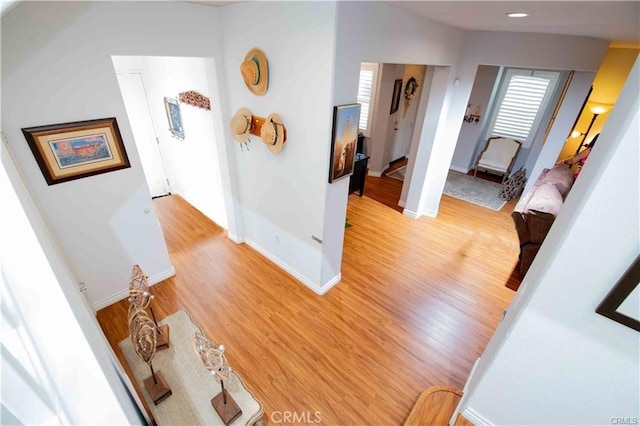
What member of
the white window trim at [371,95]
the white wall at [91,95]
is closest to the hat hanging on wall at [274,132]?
the white wall at [91,95]

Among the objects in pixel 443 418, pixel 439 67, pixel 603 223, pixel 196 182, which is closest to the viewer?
pixel 603 223

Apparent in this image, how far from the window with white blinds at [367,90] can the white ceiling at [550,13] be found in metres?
2.94

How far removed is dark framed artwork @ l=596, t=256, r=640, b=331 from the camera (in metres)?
1.04

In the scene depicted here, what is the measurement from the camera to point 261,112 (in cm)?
289

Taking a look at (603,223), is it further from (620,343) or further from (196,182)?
(196,182)

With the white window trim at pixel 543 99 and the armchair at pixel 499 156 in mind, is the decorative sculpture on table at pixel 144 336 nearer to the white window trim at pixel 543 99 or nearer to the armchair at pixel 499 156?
the armchair at pixel 499 156

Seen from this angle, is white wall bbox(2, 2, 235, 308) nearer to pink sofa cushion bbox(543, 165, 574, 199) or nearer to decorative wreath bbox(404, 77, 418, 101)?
pink sofa cushion bbox(543, 165, 574, 199)

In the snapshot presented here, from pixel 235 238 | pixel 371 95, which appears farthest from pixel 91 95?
pixel 371 95

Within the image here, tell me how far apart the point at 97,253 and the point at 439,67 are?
4649 millimetres

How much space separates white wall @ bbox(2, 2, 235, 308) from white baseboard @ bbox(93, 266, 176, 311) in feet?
0.04

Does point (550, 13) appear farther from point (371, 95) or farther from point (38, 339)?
point (371, 95)

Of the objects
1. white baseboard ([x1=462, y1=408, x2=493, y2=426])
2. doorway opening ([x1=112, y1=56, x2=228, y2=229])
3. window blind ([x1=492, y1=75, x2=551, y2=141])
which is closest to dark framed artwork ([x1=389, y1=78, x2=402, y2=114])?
window blind ([x1=492, y1=75, x2=551, y2=141])

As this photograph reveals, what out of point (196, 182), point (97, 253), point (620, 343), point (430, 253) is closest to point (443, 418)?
point (620, 343)

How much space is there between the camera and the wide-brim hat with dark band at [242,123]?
A: 299 cm
